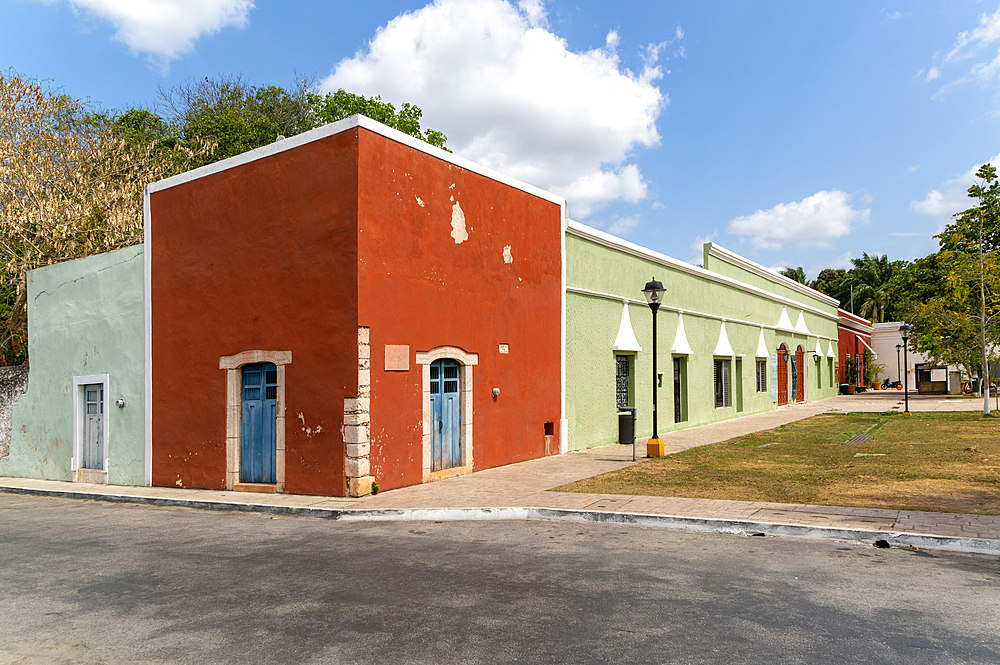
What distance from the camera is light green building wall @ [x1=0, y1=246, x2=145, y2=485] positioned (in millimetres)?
14859

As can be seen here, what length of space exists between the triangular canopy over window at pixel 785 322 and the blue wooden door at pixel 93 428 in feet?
93.6

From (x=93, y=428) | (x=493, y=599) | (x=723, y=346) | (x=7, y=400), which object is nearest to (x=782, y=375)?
(x=723, y=346)

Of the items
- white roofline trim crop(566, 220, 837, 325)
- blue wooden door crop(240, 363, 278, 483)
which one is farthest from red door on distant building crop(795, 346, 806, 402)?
blue wooden door crop(240, 363, 278, 483)

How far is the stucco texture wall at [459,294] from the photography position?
11.7 meters

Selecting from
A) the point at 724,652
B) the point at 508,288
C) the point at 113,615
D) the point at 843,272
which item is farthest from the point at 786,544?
the point at 843,272

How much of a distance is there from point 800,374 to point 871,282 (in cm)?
3364

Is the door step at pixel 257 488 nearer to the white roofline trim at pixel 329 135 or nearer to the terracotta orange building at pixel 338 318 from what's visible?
the terracotta orange building at pixel 338 318

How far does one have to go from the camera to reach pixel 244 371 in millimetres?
12930

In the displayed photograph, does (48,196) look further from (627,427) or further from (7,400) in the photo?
(627,427)

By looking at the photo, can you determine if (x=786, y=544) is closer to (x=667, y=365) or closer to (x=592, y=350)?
(x=592, y=350)

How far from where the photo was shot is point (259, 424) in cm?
1248

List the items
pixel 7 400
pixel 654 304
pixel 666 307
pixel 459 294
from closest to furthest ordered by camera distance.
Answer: pixel 459 294 → pixel 654 304 → pixel 7 400 → pixel 666 307

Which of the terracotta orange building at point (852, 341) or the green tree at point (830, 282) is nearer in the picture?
the terracotta orange building at point (852, 341)

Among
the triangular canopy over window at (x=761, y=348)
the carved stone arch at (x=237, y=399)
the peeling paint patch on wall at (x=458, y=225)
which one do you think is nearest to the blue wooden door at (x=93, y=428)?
the carved stone arch at (x=237, y=399)
